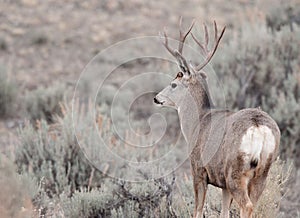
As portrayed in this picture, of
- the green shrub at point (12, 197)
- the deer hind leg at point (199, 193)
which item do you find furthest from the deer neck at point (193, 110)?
the green shrub at point (12, 197)

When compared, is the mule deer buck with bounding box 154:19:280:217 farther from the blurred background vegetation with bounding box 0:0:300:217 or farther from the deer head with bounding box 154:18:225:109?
the blurred background vegetation with bounding box 0:0:300:217

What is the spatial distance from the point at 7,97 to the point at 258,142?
Answer: 7735 millimetres

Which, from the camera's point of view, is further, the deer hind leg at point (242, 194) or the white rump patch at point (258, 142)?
the deer hind leg at point (242, 194)

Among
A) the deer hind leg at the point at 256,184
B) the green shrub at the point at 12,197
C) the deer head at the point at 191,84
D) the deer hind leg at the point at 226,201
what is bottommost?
the green shrub at the point at 12,197

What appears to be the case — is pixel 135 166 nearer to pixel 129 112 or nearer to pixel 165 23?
pixel 129 112

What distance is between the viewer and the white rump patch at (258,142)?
13.1 feet

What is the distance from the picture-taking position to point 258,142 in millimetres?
4000

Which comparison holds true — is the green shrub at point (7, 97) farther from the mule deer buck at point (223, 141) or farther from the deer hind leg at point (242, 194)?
the deer hind leg at point (242, 194)

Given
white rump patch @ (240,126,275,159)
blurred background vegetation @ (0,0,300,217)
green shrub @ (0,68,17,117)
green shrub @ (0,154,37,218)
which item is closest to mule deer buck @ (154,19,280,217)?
white rump patch @ (240,126,275,159)

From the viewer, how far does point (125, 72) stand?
14195 mm

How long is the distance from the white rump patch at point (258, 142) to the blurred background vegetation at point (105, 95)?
128 centimetres

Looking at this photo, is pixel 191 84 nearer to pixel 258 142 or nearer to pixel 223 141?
pixel 223 141

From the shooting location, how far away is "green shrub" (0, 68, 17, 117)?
10.8 metres

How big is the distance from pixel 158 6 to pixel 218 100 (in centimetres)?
1043
